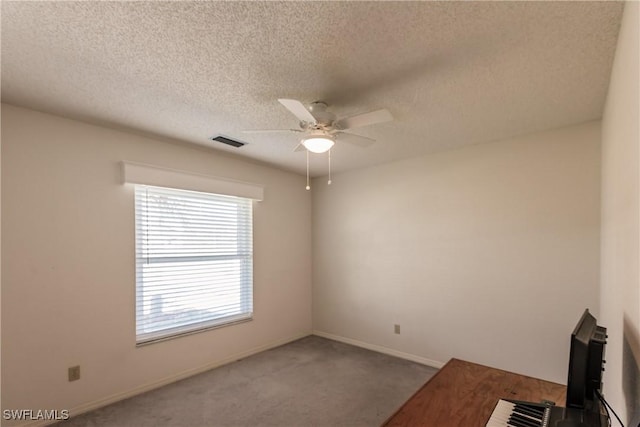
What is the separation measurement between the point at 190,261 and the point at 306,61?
2530 millimetres

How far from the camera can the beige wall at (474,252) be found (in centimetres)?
283

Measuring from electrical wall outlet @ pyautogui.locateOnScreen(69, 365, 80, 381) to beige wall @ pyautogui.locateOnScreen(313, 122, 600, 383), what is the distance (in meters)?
2.97

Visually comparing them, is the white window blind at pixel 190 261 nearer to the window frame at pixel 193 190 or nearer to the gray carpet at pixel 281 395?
the window frame at pixel 193 190

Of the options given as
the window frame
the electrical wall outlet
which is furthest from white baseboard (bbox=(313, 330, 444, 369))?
the electrical wall outlet

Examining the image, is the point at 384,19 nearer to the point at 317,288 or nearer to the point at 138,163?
the point at 138,163

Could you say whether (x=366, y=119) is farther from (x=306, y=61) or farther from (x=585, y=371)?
(x=585, y=371)

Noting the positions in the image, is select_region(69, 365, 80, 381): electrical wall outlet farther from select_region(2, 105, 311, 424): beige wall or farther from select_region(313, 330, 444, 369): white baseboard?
select_region(313, 330, 444, 369): white baseboard

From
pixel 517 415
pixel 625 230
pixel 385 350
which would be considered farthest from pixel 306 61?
pixel 385 350

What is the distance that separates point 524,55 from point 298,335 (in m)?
4.18

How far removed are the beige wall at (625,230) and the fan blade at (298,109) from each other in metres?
1.47

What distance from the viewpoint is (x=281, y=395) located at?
9.54ft

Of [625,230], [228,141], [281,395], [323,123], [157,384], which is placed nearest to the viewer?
[625,230]

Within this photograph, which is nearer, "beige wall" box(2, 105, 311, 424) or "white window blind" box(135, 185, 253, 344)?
"beige wall" box(2, 105, 311, 424)

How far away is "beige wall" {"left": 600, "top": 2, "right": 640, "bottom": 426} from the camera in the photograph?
1.21 metres
